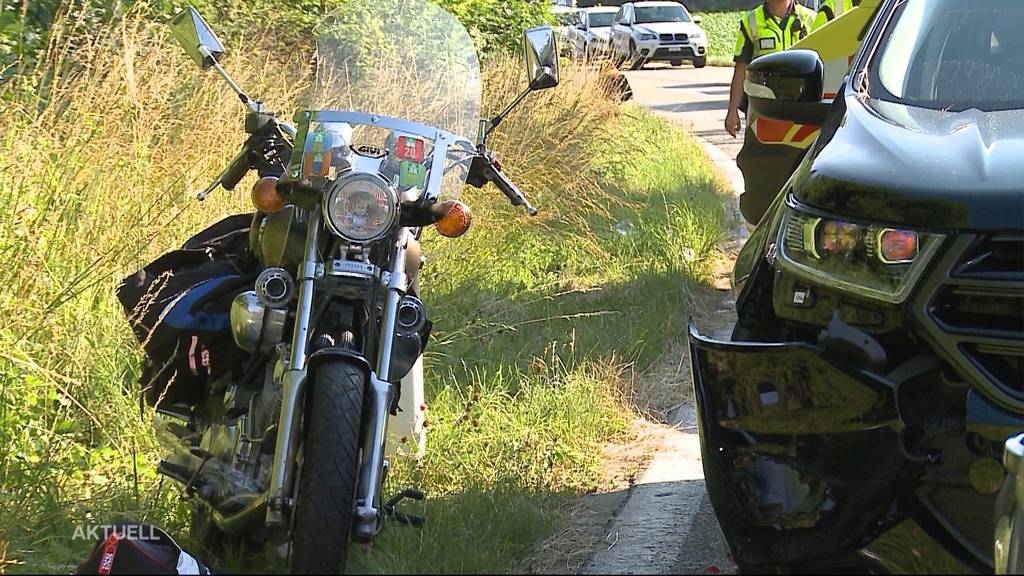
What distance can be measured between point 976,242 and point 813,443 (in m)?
0.56

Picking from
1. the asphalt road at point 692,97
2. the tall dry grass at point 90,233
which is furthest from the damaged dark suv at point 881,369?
the asphalt road at point 692,97

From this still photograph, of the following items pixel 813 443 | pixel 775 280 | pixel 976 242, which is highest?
pixel 976 242

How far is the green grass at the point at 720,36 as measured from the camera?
3608 centimetres

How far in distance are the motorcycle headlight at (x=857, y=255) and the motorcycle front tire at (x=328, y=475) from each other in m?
1.11

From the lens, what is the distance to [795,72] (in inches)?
163

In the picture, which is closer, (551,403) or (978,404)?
(978,404)

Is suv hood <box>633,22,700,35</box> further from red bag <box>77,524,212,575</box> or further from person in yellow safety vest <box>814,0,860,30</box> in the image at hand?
red bag <box>77,524,212,575</box>

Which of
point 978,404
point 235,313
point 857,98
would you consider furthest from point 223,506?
point 857,98

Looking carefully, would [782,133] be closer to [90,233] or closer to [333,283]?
[333,283]

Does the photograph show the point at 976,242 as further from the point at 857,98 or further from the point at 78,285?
the point at 78,285

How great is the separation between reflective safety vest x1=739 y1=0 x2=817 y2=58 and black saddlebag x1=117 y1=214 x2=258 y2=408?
5401 mm

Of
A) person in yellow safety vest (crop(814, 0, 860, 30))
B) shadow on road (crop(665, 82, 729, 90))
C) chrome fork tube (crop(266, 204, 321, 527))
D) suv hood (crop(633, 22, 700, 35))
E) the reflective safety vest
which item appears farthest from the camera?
suv hood (crop(633, 22, 700, 35))

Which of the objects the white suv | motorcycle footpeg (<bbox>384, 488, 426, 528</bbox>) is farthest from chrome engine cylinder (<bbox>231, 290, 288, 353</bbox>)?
the white suv

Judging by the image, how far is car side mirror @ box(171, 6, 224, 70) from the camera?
373 cm
